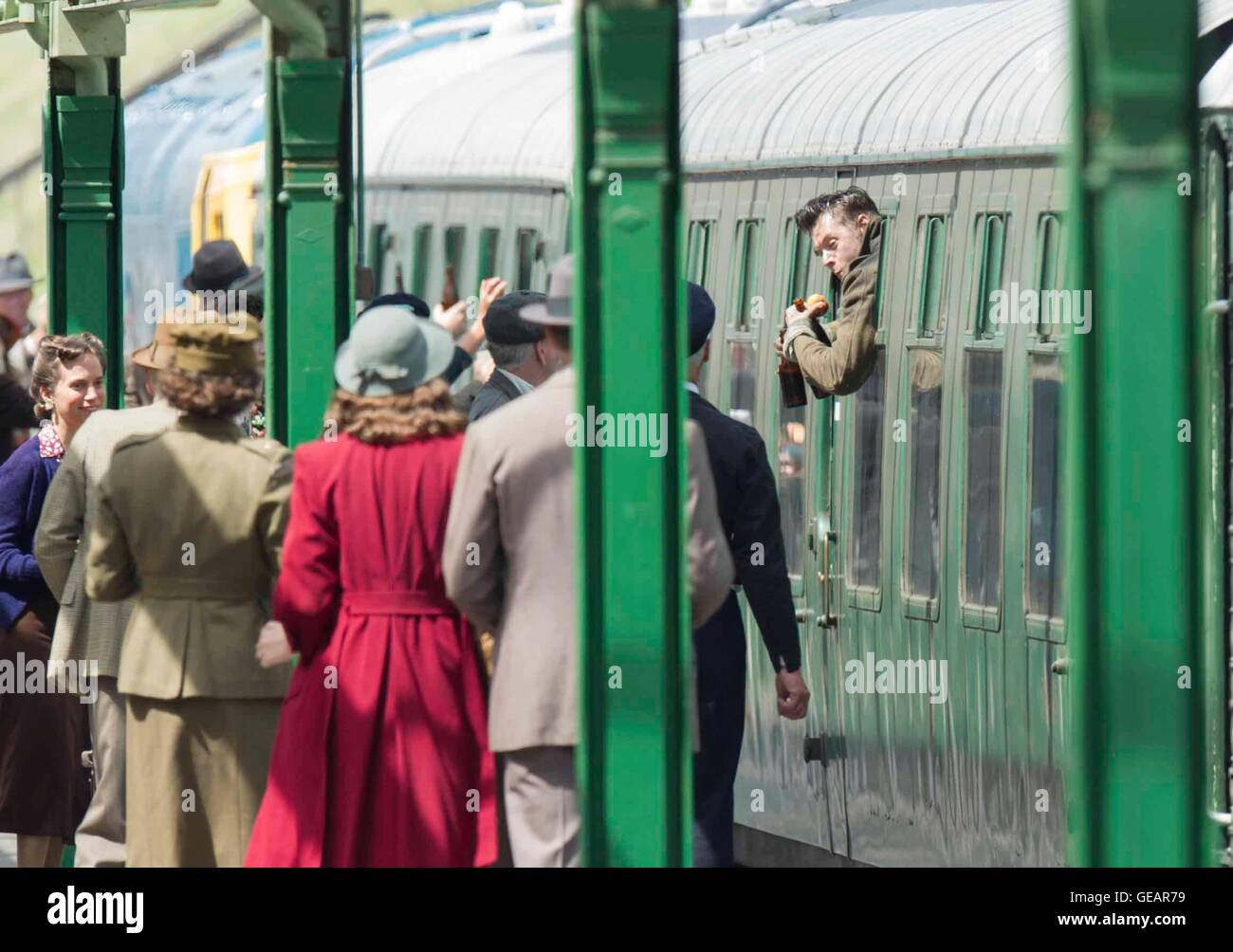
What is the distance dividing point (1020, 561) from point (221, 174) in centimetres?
1005

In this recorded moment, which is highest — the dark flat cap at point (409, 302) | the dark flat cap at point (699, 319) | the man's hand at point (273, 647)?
the dark flat cap at point (409, 302)

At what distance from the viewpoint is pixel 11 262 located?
12.7 meters

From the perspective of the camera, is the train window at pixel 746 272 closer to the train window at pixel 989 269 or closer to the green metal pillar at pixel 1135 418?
the train window at pixel 989 269

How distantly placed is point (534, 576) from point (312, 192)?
170 centimetres

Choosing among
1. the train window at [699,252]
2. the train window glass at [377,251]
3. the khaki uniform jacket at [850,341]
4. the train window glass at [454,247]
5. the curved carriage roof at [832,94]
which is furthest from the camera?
the train window glass at [377,251]

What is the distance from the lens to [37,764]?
9.73m

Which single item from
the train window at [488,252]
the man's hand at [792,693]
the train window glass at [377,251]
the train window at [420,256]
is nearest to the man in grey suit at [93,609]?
the man's hand at [792,693]

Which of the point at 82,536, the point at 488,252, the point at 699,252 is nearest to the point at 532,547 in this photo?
the point at 82,536

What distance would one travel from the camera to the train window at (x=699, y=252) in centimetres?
1212

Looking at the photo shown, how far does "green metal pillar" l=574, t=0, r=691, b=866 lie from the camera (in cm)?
600

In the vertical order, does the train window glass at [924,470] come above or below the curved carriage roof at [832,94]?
below

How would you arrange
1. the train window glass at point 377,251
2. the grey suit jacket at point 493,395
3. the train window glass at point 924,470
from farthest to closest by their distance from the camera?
the train window glass at point 377,251, the train window glass at point 924,470, the grey suit jacket at point 493,395

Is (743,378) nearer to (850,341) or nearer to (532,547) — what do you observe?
(850,341)

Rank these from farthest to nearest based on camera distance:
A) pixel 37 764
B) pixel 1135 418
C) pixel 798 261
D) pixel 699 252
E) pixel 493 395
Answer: pixel 699 252
pixel 798 261
pixel 37 764
pixel 493 395
pixel 1135 418
